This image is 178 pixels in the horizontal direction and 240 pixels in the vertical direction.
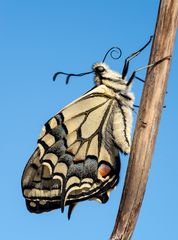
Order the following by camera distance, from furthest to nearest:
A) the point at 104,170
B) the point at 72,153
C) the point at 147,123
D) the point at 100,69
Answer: the point at 100,69 → the point at 72,153 → the point at 104,170 → the point at 147,123

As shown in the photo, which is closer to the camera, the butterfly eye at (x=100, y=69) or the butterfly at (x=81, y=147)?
the butterfly at (x=81, y=147)

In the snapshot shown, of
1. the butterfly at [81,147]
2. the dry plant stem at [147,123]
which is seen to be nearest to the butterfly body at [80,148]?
the butterfly at [81,147]

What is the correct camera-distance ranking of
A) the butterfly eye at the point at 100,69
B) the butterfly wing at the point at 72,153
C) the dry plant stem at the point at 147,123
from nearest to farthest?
the dry plant stem at the point at 147,123 → the butterfly wing at the point at 72,153 → the butterfly eye at the point at 100,69

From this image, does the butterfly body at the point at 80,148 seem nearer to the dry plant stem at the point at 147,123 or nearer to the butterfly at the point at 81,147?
the butterfly at the point at 81,147

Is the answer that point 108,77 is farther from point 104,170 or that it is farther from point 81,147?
point 104,170

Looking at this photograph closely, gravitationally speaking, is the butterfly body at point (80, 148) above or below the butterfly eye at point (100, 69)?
below

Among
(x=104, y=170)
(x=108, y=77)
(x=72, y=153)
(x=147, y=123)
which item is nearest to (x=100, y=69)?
(x=108, y=77)

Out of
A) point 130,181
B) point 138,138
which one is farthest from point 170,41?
point 130,181
